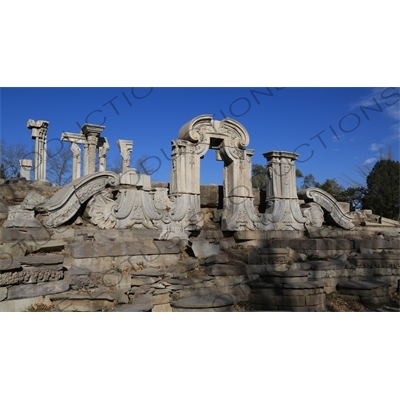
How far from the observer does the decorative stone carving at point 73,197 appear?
7566 millimetres

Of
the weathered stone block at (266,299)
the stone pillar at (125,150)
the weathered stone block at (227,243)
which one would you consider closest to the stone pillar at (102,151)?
the stone pillar at (125,150)

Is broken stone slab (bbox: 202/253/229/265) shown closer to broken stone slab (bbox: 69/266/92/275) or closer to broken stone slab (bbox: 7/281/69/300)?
broken stone slab (bbox: 69/266/92/275)

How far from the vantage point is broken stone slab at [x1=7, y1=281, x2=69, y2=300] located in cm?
543

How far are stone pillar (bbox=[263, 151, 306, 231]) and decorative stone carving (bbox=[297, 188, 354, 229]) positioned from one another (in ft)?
1.41

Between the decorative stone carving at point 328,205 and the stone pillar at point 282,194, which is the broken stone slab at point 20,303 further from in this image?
the decorative stone carving at point 328,205

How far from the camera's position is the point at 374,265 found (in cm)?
930

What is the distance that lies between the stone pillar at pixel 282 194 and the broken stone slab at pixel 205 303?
4169 millimetres

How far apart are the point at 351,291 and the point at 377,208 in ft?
43.5

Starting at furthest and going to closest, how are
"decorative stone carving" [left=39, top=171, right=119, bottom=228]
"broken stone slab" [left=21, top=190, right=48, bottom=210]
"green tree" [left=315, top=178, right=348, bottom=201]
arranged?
"green tree" [left=315, top=178, right=348, bottom=201]
"decorative stone carving" [left=39, top=171, right=119, bottom=228]
"broken stone slab" [left=21, top=190, right=48, bottom=210]

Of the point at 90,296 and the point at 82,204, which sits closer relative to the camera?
the point at 90,296

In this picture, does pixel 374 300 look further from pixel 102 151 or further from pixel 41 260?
pixel 102 151

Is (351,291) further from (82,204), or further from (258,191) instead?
(82,204)

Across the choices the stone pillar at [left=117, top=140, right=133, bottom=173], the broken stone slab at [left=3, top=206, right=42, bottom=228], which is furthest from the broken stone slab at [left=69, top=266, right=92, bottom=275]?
the stone pillar at [left=117, top=140, right=133, bottom=173]
